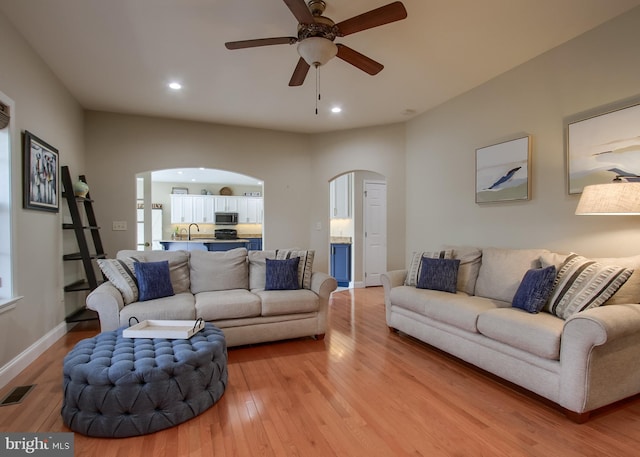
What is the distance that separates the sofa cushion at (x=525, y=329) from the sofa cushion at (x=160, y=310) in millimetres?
2467

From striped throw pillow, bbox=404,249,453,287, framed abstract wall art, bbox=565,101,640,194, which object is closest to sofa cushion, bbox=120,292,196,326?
striped throw pillow, bbox=404,249,453,287

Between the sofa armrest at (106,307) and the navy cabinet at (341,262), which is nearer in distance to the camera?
the sofa armrest at (106,307)

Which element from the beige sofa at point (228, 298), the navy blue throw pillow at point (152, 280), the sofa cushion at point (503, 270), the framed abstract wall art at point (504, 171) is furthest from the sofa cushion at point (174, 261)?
the framed abstract wall art at point (504, 171)

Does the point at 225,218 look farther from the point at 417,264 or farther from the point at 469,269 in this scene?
the point at 469,269

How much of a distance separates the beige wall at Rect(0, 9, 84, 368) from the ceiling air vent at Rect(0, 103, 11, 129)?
114mm

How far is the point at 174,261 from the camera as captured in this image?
3584mm

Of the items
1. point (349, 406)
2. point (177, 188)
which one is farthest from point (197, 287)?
point (177, 188)

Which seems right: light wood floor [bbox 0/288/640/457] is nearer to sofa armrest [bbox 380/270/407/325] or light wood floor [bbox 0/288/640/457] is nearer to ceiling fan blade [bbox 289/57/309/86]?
sofa armrest [bbox 380/270/407/325]

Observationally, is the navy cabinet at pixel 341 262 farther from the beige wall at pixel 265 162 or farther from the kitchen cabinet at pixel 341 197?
the beige wall at pixel 265 162

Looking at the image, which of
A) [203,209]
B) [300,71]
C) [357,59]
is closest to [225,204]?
[203,209]

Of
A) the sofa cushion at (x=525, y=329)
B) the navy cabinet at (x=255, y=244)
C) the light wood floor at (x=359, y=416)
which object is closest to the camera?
the light wood floor at (x=359, y=416)

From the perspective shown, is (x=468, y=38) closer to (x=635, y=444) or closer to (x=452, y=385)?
(x=452, y=385)

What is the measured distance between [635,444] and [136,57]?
4.63 metres

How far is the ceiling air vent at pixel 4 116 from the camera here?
2.52 m
